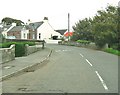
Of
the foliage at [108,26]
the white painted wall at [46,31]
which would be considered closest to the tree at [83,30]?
the white painted wall at [46,31]

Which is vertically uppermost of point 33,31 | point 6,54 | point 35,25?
point 35,25

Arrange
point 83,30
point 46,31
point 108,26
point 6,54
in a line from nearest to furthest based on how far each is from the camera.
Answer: point 6,54 → point 108,26 → point 83,30 → point 46,31

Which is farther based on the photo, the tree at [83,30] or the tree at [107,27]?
the tree at [83,30]

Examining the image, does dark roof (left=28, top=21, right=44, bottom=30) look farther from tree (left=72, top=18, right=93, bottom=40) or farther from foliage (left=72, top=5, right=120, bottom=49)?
foliage (left=72, top=5, right=120, bottom=49)

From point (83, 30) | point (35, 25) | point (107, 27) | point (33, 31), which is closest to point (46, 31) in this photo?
point (35, 25)

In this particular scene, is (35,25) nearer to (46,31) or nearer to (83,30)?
(46,31)

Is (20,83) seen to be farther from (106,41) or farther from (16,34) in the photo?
(16,34)

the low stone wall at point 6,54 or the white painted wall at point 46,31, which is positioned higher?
the white painted wall at point 46,31

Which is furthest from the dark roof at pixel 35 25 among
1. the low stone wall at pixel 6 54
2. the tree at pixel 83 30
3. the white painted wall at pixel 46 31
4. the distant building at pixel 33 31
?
the low stone wall at pixel 6 54

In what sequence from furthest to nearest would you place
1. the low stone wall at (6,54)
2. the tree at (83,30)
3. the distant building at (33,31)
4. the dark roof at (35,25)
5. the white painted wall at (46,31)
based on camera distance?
the white painted wall at (46,31) → the dark roof at (35,25) → the distant building at (33,31) → the tree at (83,30) → the low stone wall at (6,54)

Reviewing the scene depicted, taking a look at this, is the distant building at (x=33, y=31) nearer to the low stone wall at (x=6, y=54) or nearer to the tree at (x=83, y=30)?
the tree at (x=83, y=30)

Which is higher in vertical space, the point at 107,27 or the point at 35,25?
the point at 35,25

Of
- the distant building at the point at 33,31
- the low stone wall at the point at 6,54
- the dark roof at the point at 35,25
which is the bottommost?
the low stone wall at the point at 6,54

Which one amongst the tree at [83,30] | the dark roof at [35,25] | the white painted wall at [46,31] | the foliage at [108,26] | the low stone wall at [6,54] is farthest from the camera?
the white painted wall at [46,31]
